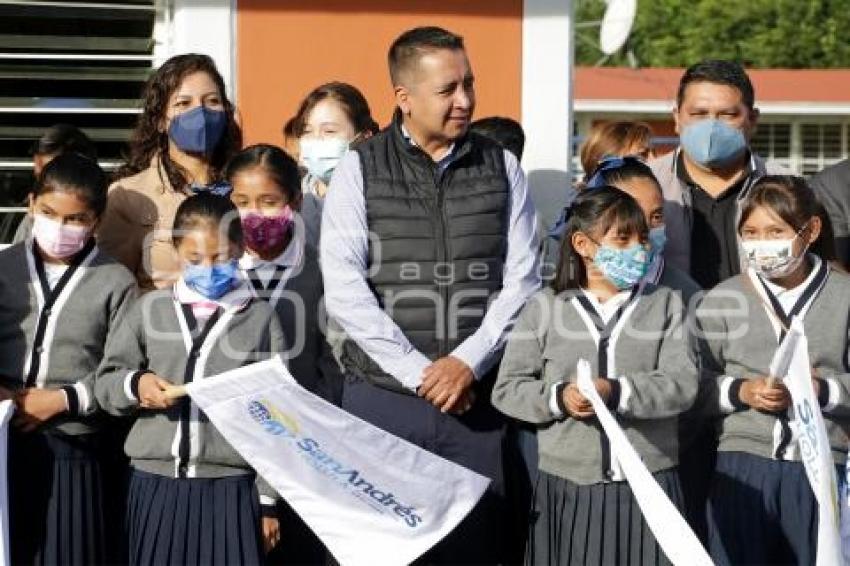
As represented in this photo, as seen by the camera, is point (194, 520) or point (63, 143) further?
point (63, 143)

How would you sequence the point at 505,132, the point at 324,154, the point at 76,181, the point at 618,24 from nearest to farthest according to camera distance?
the point at 76,181 < the point at 324,154 < the point at 505,132 < the point at 618,24

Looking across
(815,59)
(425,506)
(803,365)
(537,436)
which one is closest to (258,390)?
(425,506)

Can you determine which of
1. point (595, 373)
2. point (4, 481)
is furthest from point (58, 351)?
point (595, 373)

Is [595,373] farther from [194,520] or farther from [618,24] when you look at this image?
[618,24]

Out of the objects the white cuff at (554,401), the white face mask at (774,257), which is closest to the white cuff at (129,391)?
the white cuff at (554,401)

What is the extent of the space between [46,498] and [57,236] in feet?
2.97

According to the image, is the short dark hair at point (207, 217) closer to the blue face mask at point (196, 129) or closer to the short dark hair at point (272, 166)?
the short dark hair at point (272, 166)

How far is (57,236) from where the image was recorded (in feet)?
17.2

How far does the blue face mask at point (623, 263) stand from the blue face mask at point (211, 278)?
1.24m

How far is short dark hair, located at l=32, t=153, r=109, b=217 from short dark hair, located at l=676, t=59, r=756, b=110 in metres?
2.29

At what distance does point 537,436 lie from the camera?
549 centimetres

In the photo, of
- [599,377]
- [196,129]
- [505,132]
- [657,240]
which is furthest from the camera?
[505,132]

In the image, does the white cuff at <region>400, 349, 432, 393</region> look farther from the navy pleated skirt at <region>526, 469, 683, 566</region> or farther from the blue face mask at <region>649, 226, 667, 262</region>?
the blue face mask at <region>649, 226, 667, 262</region>

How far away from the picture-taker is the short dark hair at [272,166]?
18.3 ft
